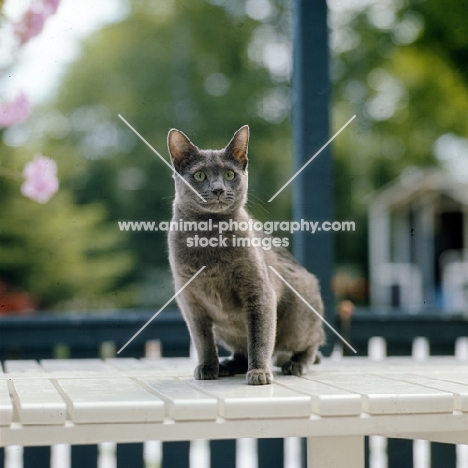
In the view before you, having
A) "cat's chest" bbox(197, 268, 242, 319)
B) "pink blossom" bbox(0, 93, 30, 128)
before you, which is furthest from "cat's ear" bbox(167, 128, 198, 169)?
"pink blossom" bbox(0, 93, 30, 128)

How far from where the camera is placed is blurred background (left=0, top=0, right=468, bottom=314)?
7230 millimetres

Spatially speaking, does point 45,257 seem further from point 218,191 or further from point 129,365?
point 218,191

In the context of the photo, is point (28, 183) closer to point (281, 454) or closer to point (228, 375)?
point (228, 375)

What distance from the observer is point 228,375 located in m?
1.64

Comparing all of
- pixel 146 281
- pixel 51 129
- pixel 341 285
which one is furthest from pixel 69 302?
pixel 51 129

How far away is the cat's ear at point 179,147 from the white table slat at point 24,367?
59 centimetres

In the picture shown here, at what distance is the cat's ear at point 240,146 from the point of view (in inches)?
61.4

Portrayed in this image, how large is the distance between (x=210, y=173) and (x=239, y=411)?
22.3 inches

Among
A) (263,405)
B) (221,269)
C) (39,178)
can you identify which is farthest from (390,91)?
(263,405)

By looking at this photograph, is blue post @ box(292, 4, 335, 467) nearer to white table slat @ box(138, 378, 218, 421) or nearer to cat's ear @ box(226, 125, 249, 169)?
cat's ear @ box(226, 125, 249, 169)

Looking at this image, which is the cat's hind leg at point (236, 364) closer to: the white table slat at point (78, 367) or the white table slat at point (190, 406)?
the white table slat at point (78, 367)

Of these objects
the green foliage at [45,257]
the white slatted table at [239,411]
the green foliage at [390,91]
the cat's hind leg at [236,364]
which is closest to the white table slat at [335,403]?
the white slatted table at [239,411]

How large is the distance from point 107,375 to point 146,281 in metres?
6.63

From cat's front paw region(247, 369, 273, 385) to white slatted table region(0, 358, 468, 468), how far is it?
0.08 feet
